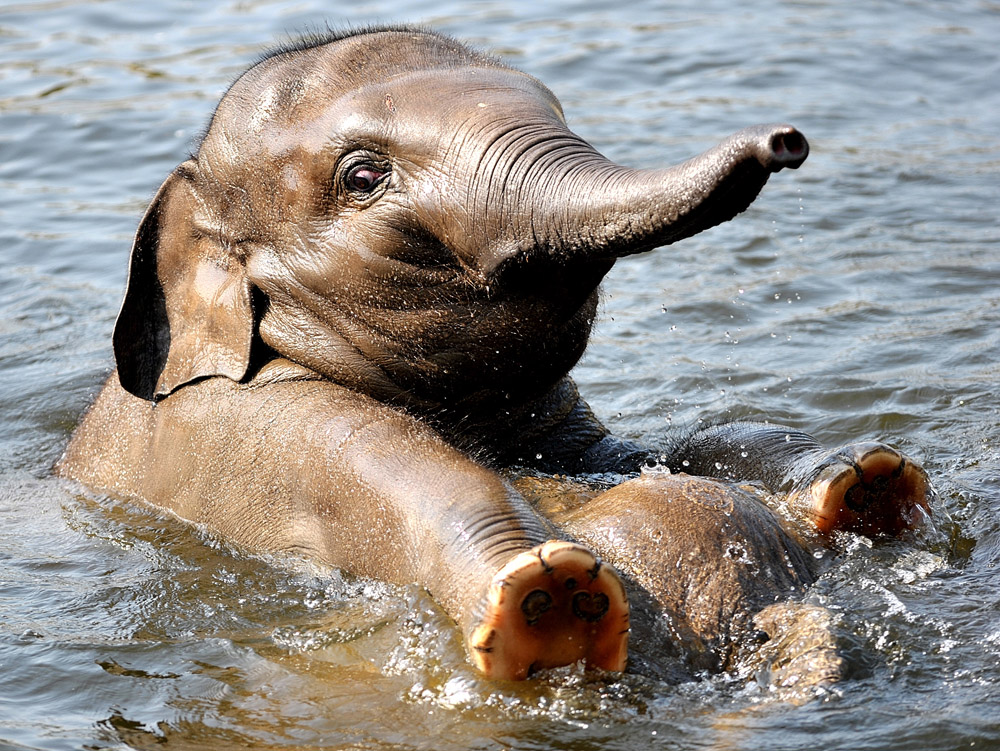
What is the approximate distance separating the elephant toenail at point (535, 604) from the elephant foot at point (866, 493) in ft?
4.01

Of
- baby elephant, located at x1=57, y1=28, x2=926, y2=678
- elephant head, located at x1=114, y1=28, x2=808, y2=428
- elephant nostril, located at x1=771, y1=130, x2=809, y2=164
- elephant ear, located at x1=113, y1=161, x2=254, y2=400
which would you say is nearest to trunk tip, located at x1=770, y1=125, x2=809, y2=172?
elephant nostril, located at x1=771, y1=130, x2=809, y2=164

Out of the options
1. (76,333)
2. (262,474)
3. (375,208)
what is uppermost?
(375,208)

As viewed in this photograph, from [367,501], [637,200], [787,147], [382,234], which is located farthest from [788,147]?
[367,501]

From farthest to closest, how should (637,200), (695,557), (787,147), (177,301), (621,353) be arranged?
(621,353) → (177,301) → (695,557) → (637,200) → (787,147)

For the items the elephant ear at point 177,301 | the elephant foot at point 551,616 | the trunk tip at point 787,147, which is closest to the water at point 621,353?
the elephant foot at point 551,616

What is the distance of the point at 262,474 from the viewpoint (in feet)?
16.5

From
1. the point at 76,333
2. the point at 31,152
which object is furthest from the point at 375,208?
the point at 31,152

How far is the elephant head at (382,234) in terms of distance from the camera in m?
4.55

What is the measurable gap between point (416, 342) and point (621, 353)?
124 inches

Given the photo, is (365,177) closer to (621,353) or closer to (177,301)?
(177,301)

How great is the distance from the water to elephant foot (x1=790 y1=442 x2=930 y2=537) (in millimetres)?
105

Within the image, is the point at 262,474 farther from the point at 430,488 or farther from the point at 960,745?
the point at 960,745

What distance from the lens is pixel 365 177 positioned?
4.87 meters

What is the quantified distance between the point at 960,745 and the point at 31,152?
9.54 metres
